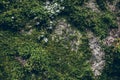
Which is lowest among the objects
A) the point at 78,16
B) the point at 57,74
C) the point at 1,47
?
the point at 57,74

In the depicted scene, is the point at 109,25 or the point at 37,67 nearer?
the point at 37,67

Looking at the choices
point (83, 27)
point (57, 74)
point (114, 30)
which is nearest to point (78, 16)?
point (83, 27)

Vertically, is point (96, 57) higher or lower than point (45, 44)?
lower

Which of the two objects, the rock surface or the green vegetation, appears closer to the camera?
the green vegetation

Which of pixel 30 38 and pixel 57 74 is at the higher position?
pixel 30 38

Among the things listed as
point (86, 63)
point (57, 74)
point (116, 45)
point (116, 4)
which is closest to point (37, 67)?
point (57, 74)

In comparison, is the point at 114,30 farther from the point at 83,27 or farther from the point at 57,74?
the point at 57,74

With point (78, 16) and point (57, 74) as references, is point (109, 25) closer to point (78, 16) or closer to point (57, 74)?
point (78, 16)

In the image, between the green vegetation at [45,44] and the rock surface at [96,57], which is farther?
the rock surface at [96,57]

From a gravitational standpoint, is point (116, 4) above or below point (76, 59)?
above
